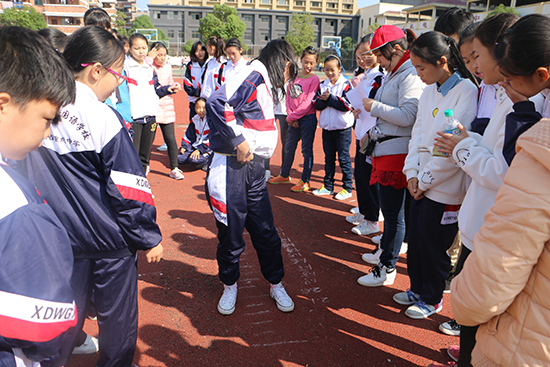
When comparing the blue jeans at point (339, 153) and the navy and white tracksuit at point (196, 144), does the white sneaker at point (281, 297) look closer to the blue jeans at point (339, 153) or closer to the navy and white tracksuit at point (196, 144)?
the blue jeans at point (339, 153)

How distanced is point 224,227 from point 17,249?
1.87 m

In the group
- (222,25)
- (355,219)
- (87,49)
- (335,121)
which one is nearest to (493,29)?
(87,49)

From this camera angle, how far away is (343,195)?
5.58 meters

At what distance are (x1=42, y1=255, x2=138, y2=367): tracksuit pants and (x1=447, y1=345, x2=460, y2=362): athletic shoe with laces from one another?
2.06 meters

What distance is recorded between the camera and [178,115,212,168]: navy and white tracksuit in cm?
678

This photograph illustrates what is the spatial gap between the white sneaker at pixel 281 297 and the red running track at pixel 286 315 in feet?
0.18

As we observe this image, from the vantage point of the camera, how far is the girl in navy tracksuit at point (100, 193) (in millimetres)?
1710

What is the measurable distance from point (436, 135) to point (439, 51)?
0.58m

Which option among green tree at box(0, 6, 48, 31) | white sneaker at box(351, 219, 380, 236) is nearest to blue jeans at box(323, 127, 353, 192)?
white sneaker at box(351, 219, 380, 236)

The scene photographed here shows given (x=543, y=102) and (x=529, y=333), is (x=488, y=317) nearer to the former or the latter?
(x=529, y=333)

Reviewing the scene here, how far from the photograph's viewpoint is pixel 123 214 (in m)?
1.83

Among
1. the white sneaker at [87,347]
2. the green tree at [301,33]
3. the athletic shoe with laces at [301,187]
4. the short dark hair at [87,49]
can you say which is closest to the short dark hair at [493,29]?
the short dark hair at [87,49]

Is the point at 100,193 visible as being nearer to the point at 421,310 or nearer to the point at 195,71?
the point at 421,310

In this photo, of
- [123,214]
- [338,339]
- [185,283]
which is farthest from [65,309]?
[185,283]
